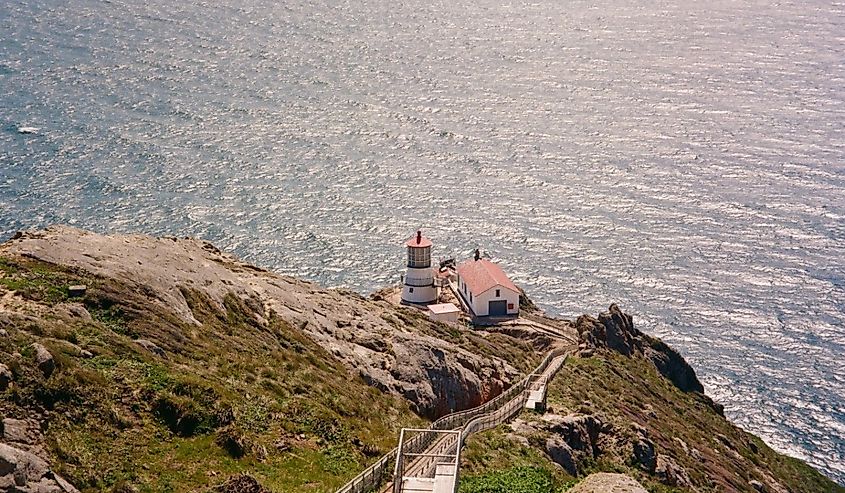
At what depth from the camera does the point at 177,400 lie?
33.3 m

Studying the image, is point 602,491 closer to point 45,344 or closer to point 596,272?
point 45,344

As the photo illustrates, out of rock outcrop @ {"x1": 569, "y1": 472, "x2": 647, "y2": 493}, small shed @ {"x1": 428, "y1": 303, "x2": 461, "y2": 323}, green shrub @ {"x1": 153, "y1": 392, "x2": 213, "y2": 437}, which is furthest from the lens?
small shed @ {"x1": 428, "y1": 303, "x2": 461, "y2": 323}

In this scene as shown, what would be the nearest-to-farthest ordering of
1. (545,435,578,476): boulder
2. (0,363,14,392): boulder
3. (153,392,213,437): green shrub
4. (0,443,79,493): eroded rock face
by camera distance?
1. (0,443,79,493): eroded rock face
2. (0,363,14,392): boulder
3. (153,392,213,437): green shrub
4. (545,435,578,476): boulder

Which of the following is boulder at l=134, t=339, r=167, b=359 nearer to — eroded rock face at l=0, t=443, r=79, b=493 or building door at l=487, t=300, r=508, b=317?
eroded rock face at l=0, t=443, r=79, b=493

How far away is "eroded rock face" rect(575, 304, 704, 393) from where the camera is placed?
80.3m

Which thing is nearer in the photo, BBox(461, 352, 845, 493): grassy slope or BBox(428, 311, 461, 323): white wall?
BBox(461, 352, 845, 493): grassy slope

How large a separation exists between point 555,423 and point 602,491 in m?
15.6

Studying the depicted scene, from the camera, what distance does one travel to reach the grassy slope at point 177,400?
29859 mm

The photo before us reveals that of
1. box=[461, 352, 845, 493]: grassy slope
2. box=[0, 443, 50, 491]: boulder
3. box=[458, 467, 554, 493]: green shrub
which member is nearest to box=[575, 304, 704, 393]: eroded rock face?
box=[461, 352, 845, 493]: grassy slope

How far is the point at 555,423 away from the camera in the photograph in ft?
161

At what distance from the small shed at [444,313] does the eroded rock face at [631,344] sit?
1011 centimetres

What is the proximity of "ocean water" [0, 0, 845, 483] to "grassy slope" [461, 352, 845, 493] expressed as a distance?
40.2 ft

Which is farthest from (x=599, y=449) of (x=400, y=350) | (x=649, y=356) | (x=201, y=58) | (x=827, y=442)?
(x=201, y=58)

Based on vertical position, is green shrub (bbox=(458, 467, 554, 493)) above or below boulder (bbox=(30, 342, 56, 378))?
below
